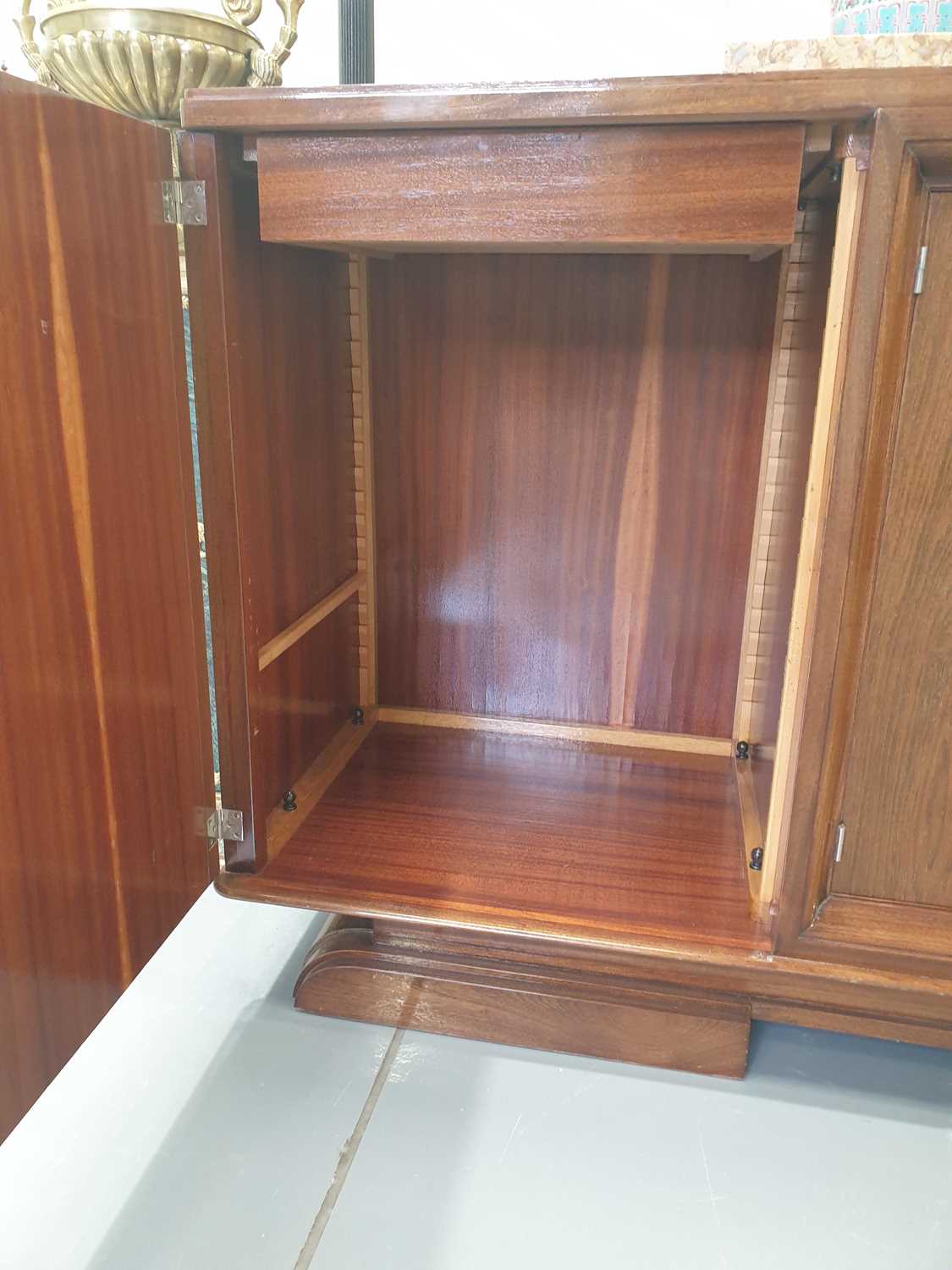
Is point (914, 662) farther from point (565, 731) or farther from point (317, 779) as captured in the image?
point (317, 779)

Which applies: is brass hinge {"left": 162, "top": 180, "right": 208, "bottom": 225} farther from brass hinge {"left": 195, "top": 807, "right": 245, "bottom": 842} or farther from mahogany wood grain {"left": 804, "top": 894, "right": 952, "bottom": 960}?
mahogany wood grain {"left": 804, "top": 894, "right": 952, "bottom": 960}

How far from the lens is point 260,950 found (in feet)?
4.34

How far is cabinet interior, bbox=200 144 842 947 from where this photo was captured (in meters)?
1.17

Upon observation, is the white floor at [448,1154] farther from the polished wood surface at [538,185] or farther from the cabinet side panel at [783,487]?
the polished wood surface at [538,185]

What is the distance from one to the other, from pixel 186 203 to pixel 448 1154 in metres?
1.01

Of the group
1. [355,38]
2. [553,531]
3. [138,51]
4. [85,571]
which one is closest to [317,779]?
[553,531]

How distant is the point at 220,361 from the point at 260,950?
2.62ft

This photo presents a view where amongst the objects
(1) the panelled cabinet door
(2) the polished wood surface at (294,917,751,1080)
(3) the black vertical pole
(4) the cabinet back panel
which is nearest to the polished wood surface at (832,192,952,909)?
(1) the panelled cabinet door

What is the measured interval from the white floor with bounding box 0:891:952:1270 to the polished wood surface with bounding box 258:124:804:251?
0.92 m

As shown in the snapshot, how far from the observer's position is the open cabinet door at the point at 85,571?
2.35ft

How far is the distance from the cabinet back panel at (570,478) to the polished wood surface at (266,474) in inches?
4.6

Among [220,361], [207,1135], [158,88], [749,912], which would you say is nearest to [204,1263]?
[207,1135]

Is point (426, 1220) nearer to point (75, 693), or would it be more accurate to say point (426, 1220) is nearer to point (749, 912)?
point (749, 912)

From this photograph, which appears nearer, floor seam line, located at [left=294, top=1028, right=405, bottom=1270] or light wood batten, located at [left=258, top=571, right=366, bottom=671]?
floor seam line, located at [left=294, top=1028, right=405, bottom=1270]
